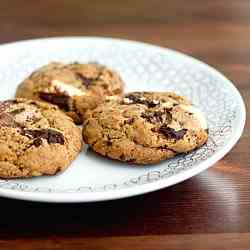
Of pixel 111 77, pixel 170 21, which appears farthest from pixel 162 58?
pixel 170 21

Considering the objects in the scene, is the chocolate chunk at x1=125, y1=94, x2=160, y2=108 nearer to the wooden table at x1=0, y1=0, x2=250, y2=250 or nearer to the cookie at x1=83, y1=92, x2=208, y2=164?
the cookie at x1=83, y1=92, x2=208, y2=164

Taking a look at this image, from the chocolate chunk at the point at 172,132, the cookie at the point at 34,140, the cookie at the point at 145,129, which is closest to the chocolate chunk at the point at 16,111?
the cookie at the point at 34,140

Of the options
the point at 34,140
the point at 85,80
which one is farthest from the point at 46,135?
the point at 85,80

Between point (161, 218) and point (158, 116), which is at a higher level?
point (158, 116)

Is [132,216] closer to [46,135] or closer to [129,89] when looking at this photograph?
[46,135]

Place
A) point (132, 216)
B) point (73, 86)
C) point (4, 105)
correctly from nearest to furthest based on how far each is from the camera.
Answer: point (132, 216) < point (4, 105) < point (73, 86)

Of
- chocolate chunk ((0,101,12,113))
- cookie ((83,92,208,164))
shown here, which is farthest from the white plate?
chocolate chunk ((0,101,12,113))
